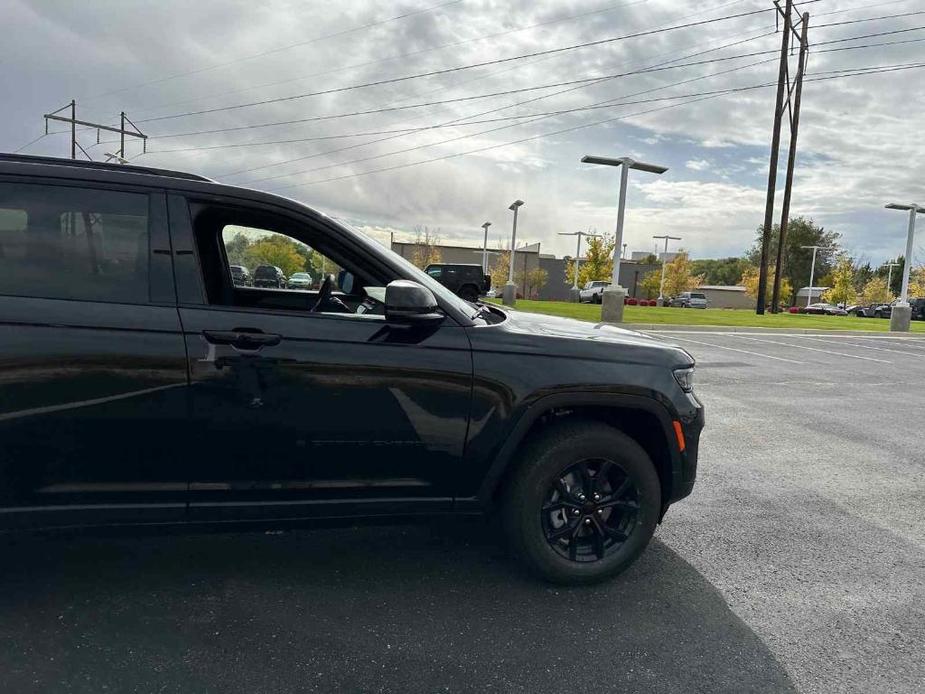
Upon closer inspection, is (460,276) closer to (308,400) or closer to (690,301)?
(308,400)

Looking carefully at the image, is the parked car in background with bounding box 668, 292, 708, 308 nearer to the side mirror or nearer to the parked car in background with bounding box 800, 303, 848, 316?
the parked car in background with bounding box 800, 303, 848, 316

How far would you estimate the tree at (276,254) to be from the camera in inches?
120

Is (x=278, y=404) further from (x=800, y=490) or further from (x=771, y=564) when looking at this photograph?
(x=800, y=490)

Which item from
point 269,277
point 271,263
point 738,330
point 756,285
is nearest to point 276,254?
point 271,263

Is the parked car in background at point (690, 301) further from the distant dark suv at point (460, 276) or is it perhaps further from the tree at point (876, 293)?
the distant dark suv at point (460, 276)

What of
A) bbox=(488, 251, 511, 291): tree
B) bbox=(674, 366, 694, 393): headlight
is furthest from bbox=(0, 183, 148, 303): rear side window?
bbox=(488, 251, 511, 291): tree

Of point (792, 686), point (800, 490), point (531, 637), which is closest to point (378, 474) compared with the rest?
point (531, 637)

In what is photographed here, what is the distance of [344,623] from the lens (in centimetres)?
262

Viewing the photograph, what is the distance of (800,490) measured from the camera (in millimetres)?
4582

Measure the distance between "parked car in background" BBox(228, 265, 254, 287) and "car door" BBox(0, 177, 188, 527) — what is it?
69 cm

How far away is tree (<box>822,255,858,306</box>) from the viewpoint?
229 feet

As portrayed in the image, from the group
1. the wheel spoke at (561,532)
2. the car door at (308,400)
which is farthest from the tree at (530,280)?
the car door at (308,400)

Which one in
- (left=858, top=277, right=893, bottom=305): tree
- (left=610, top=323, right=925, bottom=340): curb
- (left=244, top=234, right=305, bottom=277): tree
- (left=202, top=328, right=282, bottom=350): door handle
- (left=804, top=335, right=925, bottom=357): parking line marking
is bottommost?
(left=804, top=335, right=925, bottom=357): parking line marking

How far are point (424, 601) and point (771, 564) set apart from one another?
1957 millimetres
